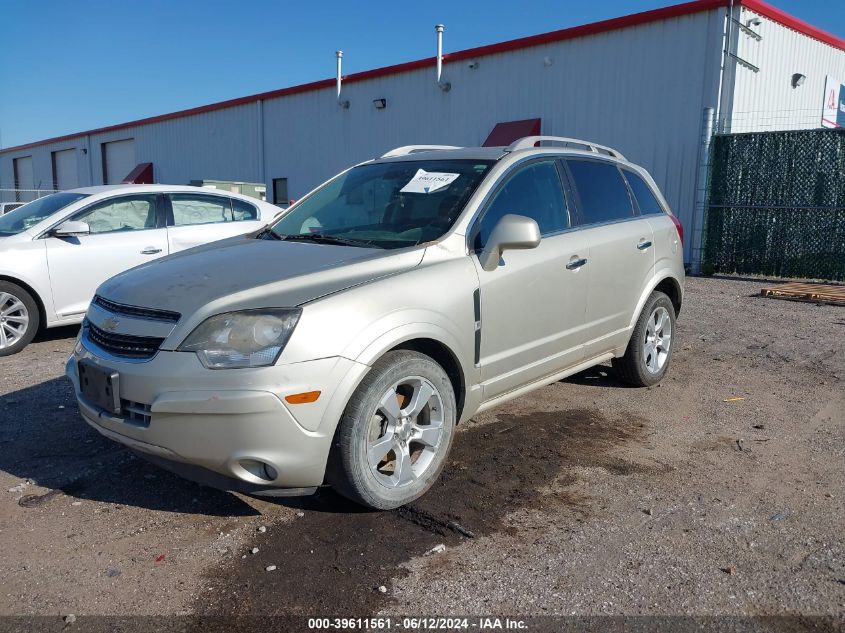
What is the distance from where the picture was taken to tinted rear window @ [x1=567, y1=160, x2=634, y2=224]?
15.6 ft

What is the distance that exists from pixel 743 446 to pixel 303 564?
2837 millimetres

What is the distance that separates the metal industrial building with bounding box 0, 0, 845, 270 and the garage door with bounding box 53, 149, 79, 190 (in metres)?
15.0

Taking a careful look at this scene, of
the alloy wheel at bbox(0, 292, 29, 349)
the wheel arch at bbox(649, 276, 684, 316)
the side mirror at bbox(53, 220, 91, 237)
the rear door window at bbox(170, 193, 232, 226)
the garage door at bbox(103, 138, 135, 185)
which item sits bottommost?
the alloy wheel at bbox(0, 292, 29, 349)

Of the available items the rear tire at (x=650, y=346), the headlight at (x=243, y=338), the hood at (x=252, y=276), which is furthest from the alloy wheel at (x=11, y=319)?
the rear tire at (x=650, y=346)

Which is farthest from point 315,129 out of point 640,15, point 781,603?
point 781,603

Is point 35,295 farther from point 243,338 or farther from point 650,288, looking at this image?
point 650,288

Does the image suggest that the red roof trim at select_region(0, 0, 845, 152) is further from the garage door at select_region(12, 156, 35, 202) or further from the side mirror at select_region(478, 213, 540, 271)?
the garage door at select_region(12, 156, 35, 202)

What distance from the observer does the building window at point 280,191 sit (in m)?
23.1

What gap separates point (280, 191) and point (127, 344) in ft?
68.4

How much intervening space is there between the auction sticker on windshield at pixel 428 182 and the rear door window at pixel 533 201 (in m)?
0.32

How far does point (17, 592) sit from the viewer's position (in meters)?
2.79

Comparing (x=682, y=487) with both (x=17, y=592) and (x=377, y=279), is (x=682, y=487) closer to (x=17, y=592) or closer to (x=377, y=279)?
(x=377, y=279)

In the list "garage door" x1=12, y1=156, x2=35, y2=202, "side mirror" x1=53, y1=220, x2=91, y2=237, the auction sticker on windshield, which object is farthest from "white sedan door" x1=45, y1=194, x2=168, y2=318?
"garage door" x1=12, y1=156, x2=35, y2=202

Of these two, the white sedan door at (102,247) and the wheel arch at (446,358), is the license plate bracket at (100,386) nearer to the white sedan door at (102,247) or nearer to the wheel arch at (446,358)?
the wheel arch at (446,358)
